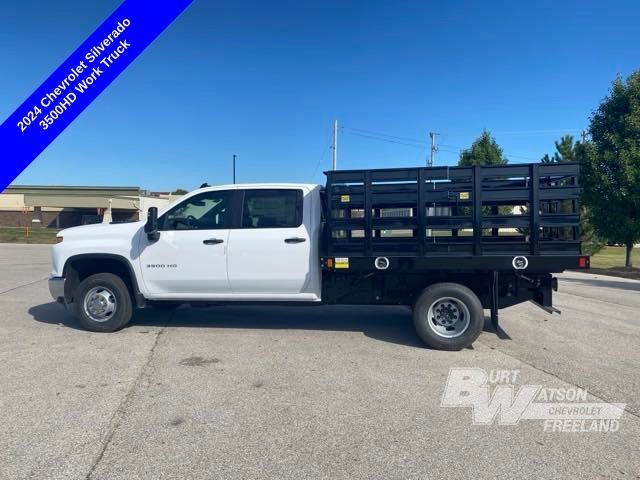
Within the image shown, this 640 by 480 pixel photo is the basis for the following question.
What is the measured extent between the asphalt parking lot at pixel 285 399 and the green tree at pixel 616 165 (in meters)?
12.2

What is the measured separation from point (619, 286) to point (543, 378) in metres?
10.9

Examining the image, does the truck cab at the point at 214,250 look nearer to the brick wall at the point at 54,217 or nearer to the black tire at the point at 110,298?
the black tire at the point at 110,298

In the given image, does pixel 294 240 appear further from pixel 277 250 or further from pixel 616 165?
pixel 616 165

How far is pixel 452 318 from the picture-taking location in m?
6.00

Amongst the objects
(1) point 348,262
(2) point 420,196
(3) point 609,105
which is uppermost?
(3) point 609,105

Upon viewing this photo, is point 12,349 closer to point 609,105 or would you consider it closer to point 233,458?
point 233,458

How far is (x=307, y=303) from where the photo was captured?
6.48 m

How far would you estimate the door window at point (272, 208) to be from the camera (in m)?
6.39

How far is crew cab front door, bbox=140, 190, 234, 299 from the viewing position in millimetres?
6422

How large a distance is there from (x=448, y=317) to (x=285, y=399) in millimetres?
2638

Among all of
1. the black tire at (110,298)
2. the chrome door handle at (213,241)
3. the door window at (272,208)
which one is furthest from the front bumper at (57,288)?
the door window at (272,208)

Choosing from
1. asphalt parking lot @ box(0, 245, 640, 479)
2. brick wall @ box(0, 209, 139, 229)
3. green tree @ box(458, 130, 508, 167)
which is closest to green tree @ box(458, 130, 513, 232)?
green tree @ box(458, 130, 508, 167)

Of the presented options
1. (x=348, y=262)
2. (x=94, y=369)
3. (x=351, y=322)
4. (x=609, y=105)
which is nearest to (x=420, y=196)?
(x=348, y=262)

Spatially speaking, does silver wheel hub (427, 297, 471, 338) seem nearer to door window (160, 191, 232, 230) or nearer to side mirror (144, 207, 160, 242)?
door window (160, 191, 232, 230)
